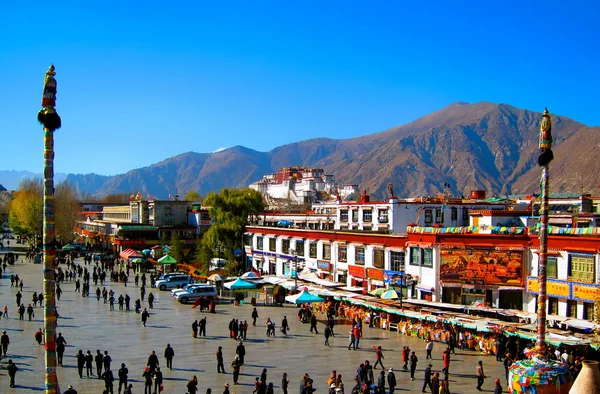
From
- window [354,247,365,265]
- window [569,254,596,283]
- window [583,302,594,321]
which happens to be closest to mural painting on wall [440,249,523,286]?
window [569,254,596,283]

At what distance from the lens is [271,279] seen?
2024 inches

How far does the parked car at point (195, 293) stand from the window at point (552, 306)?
2440 centimetres

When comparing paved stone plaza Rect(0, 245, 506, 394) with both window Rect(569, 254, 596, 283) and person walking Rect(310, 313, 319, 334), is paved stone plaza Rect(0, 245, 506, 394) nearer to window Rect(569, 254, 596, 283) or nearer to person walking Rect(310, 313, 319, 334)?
person walking Rect(310, 313, 319, 334)

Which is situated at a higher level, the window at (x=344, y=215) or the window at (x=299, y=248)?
the window at (x=344, y=215)

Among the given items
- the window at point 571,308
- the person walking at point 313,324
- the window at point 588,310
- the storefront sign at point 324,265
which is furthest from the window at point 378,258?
the window at point 588,310

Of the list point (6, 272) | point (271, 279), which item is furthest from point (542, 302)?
point (6, 272)

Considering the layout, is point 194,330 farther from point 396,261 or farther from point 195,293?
point 396,261

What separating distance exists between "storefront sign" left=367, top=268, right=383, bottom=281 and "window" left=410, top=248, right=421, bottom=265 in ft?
12.9

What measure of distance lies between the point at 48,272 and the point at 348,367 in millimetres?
15132

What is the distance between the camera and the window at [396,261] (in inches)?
1736

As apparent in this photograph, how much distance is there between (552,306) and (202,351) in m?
20.7

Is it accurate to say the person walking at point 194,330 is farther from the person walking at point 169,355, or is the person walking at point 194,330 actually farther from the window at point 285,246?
the window at point 285,246

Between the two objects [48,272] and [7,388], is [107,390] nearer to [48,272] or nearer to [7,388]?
[7,388]

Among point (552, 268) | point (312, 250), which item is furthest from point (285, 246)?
point (552, 268)
